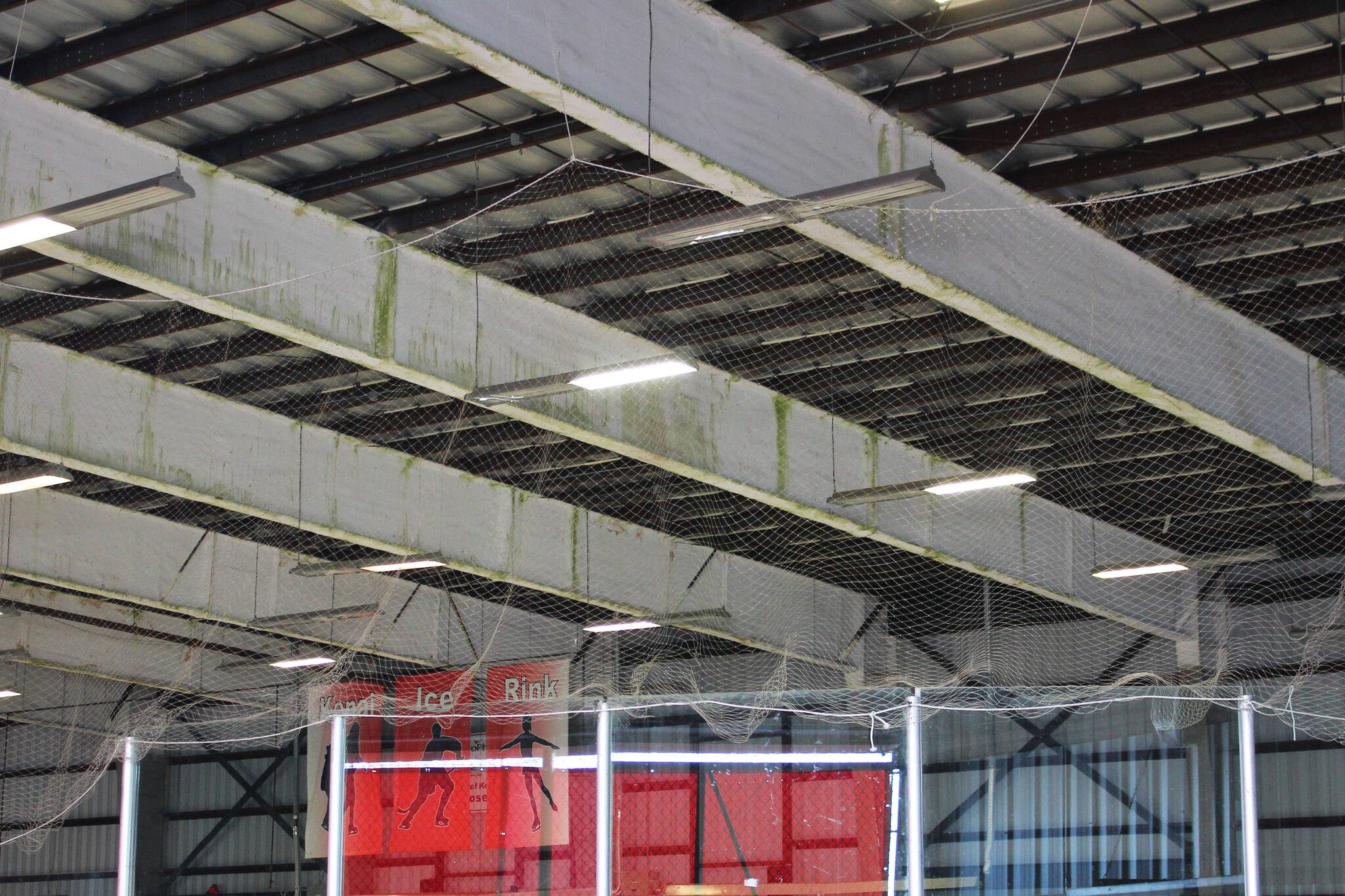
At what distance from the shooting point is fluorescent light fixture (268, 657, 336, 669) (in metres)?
20.5

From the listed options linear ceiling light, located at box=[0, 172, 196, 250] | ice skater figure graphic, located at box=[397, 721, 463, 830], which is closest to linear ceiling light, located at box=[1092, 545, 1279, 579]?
ice skater figure graphic, located at box=[397, 721, 463, 830]

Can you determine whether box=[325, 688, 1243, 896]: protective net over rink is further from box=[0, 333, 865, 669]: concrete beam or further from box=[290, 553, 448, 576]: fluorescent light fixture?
box=[0, 333, 865, 669]: concrete beam

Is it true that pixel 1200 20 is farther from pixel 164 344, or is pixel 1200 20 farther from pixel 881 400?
pixel 164 344

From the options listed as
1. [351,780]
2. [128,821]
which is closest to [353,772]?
[351,780]

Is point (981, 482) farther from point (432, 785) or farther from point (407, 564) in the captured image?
point (432, 785)

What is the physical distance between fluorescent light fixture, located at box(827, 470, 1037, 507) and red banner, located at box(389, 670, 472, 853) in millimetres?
3968

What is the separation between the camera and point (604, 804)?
356 inches

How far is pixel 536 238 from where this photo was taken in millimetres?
10898

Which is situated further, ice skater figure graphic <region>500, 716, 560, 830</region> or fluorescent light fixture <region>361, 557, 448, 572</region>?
fluorescent light fixture <region>361, 557, 448, 572</region>

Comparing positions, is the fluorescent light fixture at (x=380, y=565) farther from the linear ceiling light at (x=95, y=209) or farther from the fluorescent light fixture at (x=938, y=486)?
the linear ceiling light at (x=95, y=209)

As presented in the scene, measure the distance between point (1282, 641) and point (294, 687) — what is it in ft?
46.5

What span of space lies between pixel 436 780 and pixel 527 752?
1.96m

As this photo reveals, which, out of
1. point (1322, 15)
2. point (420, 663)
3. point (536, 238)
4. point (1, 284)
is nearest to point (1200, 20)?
point (1322, 15)

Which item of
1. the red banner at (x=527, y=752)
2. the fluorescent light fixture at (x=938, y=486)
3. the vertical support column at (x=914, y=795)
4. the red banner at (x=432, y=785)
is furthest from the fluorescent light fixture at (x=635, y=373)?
the fluorescent light fixture at (x=938, y=486)
